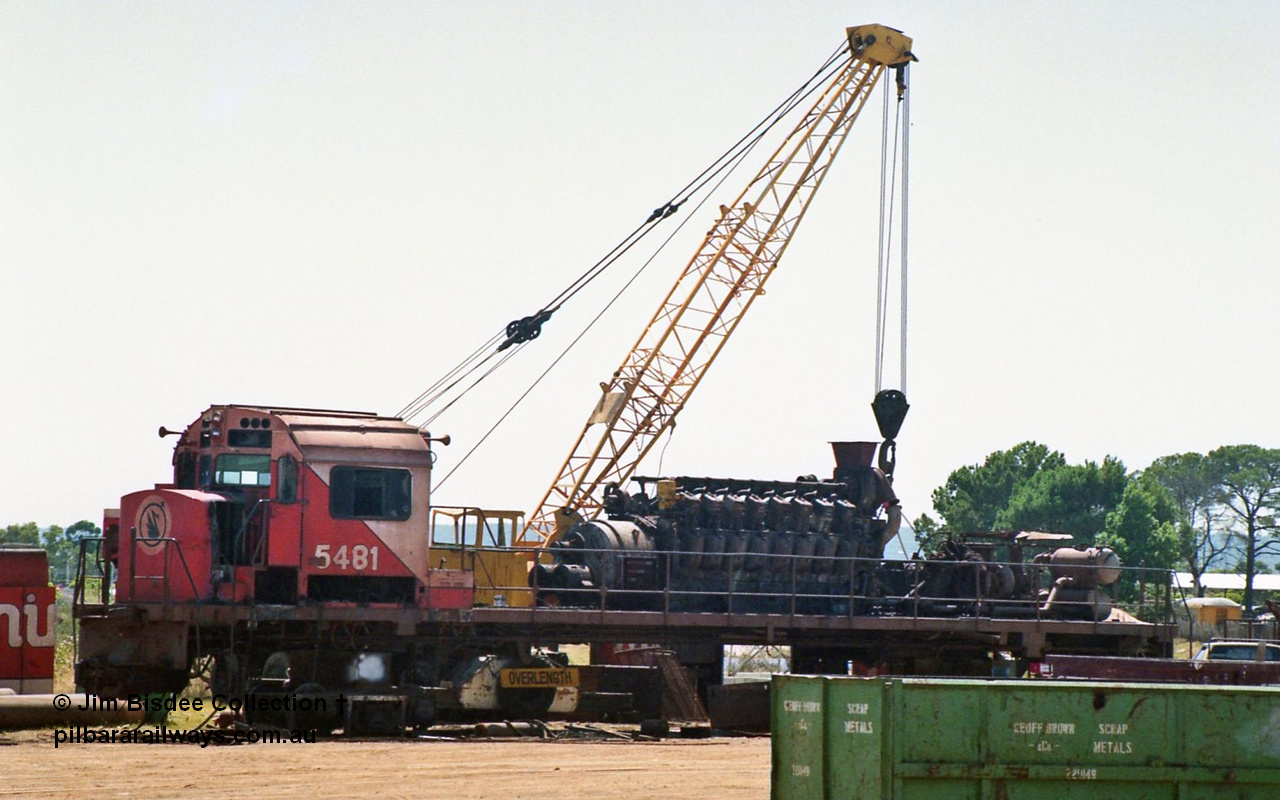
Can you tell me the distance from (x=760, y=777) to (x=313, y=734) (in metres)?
6.42

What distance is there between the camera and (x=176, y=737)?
2061 cm

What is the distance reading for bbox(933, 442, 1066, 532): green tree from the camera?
104938mm

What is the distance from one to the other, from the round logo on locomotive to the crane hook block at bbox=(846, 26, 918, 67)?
2861 cm

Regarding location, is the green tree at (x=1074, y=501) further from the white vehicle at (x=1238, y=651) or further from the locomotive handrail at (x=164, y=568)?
the locomotive handrail at (x=164, y=568)

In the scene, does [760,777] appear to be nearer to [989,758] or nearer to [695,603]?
[989,758]

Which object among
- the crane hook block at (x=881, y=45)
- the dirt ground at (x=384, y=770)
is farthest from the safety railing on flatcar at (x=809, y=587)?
the crane hook block at (x=881, y=45)

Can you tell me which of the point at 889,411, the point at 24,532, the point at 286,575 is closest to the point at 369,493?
the point at 286,575

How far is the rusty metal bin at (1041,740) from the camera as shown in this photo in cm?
1310

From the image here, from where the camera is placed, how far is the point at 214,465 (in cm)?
2241

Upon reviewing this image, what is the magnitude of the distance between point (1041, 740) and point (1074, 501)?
294ft

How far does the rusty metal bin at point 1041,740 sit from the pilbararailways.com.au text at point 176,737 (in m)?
9.50

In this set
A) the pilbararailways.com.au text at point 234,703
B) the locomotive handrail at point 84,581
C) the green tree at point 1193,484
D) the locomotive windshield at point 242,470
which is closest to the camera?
the locomotive handrail at point 84,581

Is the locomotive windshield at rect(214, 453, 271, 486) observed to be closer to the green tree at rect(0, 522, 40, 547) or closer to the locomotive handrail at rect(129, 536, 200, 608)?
the locomotive handrail at rect(129, 536, 200, 608)

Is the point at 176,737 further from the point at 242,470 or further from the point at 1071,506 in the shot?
the point at 1071,506
